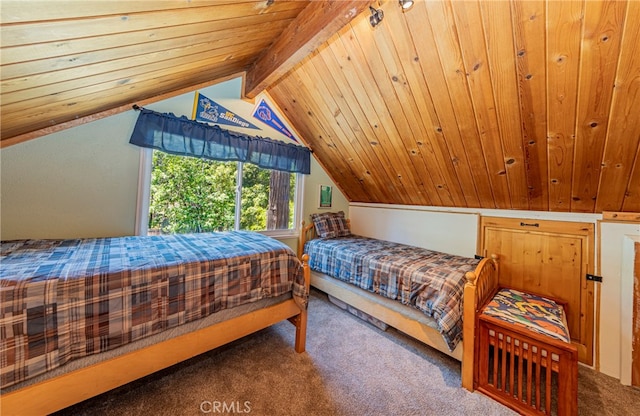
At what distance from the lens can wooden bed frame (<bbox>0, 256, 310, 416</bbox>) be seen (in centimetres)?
100

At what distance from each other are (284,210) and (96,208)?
6.34 feet

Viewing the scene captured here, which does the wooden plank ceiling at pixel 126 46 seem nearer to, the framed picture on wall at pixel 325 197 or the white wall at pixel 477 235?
the framed picture on wall at pixel 325 197

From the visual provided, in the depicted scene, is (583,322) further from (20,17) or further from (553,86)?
(20,17)

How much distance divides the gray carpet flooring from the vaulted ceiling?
1.65 meters

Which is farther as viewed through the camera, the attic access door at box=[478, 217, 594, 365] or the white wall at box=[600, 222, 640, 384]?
the attic access door at box=[478, 217, 594, 365]

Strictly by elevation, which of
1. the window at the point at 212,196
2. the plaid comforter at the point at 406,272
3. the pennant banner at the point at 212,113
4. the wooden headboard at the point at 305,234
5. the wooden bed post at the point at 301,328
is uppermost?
the pennant banner at the point at 212,113

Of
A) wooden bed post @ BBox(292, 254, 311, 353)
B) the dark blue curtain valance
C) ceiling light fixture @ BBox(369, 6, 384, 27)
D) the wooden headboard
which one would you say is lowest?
wooden bed post @ BBox(292, 254, 311, 353)

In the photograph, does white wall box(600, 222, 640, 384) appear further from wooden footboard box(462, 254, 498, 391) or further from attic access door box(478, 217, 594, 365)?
wooden footboard box(462, 254, 498, 391)

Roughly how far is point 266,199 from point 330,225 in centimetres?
100

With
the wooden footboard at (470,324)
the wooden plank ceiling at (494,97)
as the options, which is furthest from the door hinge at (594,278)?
the wooden footboard at (470,324)

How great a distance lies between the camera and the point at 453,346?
1677 mm

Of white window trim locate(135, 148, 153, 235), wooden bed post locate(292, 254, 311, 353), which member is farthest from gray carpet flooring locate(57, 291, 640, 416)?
white window trim locate(135, 148, 153, 235)

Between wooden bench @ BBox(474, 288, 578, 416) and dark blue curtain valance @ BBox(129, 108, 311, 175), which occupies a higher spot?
dark blue curtain valance @ BBox(129, 108, 311, 175)

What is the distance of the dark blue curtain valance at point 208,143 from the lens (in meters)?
2.16
